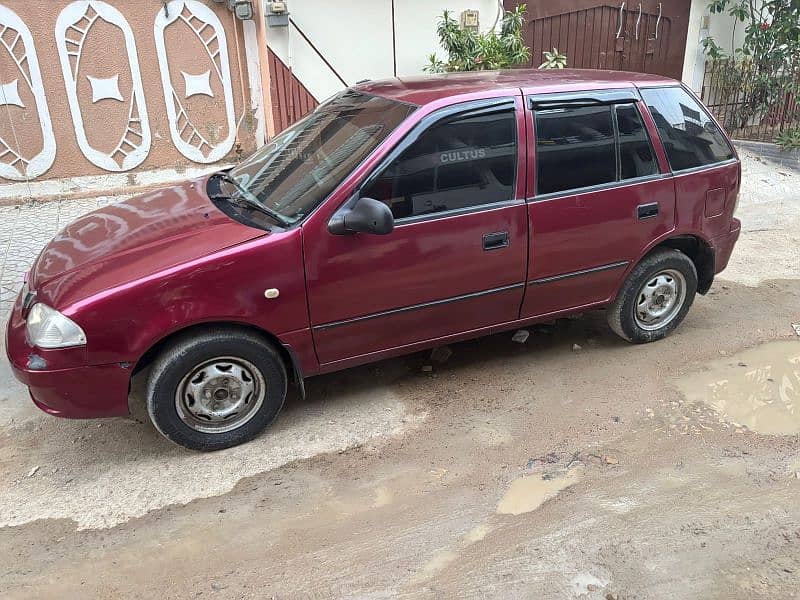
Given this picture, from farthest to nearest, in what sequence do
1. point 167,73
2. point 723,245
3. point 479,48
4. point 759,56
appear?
point 759,56 < point 479,48 < point 167,73 < point 723,245

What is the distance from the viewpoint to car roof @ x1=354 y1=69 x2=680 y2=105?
3.94 m

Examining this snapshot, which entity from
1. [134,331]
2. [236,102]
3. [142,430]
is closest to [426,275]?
[134,331]

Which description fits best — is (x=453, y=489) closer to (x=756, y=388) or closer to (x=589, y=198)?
(x=589, y=198)

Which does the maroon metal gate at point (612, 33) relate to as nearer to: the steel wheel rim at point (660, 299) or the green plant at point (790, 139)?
the green plant at point (790, 139)

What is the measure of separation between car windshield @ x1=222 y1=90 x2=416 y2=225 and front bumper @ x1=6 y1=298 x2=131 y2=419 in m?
1.18

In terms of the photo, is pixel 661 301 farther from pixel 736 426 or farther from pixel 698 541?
pixel 698 541

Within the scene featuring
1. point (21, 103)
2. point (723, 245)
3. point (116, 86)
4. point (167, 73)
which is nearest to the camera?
point (723, 245)

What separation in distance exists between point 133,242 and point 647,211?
123 inches

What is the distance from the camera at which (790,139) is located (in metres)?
9.59

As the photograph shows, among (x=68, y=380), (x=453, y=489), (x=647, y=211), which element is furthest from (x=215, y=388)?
(x=647, y=211)

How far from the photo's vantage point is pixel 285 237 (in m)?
3.43

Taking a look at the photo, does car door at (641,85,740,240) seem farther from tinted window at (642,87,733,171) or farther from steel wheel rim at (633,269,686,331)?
steel wheel rim at (633,269,686,331)


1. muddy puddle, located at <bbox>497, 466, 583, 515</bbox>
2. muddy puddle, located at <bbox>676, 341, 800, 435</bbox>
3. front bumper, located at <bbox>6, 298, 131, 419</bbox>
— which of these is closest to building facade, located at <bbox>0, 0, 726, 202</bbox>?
front bumper, located at <bbox>6, 298, 131, 419</bbox>

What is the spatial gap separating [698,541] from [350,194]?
2.36m
